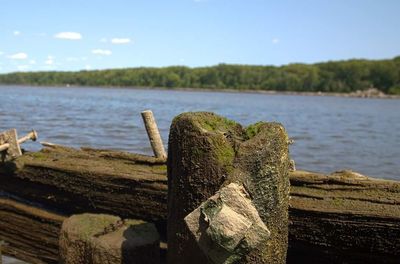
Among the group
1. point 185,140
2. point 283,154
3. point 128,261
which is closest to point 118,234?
point 128,261

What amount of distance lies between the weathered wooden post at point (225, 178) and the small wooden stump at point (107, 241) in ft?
1.61

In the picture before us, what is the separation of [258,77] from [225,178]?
130 meters

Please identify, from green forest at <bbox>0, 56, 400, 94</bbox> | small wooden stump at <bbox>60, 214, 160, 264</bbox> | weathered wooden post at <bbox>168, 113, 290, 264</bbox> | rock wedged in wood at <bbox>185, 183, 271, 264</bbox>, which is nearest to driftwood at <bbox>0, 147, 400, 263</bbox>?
small wooden stump at <bbox>60, 214, 160, 264</bbox>

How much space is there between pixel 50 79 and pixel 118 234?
156 m

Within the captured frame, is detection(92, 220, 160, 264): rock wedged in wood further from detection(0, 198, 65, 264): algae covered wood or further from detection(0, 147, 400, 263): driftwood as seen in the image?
detection(0, 198, 65, 264): algae covered wood

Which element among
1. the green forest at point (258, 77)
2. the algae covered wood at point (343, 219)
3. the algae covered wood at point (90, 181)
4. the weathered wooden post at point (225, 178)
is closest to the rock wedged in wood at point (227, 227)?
the weathered wooden post at point (225, 178)

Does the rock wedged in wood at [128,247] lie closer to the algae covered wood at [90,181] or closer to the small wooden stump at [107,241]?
the small wooden stump at [107,241]

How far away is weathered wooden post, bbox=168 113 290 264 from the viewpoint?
129 inches

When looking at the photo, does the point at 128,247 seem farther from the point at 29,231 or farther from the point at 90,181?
the point at 29,231

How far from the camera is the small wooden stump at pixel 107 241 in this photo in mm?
4203

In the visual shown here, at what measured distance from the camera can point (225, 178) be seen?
3.45 m

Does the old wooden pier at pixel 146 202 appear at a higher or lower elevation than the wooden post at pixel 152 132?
lower

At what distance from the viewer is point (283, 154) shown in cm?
353

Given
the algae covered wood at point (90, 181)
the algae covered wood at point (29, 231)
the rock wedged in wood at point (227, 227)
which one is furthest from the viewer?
the algae covered wood at point (29, 231)
